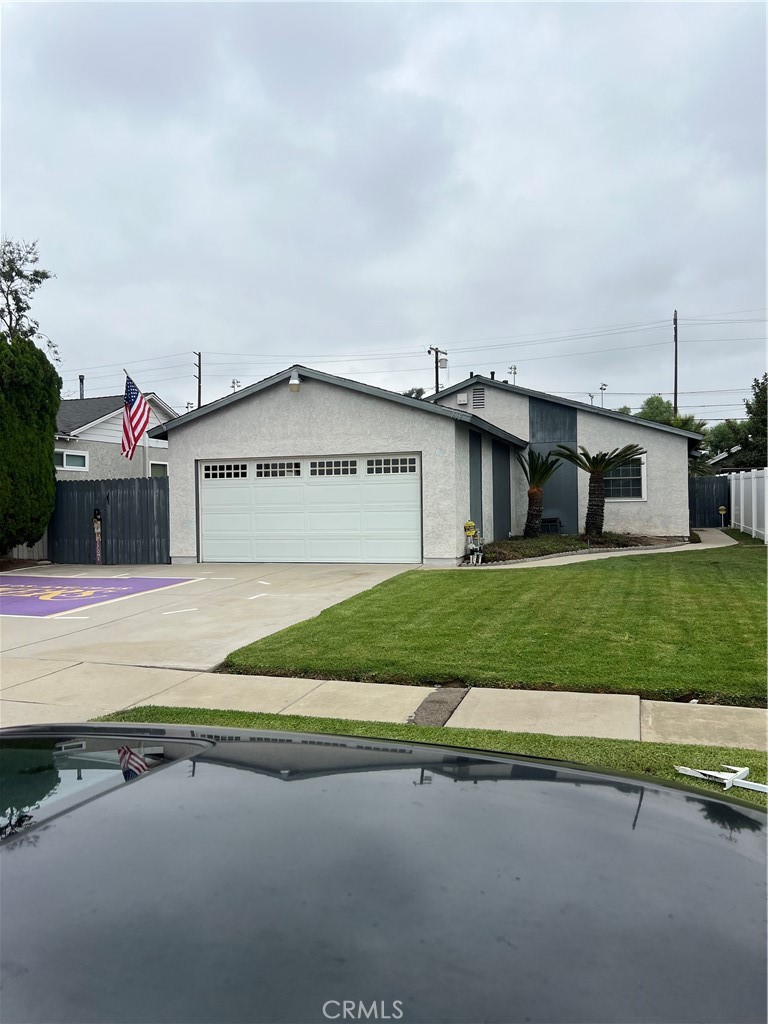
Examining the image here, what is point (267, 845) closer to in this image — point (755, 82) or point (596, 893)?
point (596, 893)

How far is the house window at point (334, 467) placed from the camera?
16.1m

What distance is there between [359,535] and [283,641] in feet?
26.4

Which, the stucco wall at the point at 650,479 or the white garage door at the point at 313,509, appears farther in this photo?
the stucco wall at the point at 650,479

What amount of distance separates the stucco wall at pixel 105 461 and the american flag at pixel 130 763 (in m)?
22.6

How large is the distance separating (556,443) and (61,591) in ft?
45.5

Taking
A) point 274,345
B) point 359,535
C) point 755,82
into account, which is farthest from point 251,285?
point 274,345

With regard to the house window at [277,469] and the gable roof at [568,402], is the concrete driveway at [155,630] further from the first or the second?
the gable roof at [568,402]

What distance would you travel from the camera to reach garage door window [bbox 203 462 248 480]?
16891 mm

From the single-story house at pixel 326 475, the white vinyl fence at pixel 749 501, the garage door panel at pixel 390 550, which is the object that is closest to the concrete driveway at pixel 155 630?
the garage door panel at pixel 390 550

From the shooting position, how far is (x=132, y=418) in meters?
17.1

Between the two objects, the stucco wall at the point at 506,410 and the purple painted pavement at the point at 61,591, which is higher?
the stucco wall at the point at 506,410

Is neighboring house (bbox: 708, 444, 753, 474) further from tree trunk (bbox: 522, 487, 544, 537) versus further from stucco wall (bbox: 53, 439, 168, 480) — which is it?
stucco wall (bbox: 53, 439, 168, 480)

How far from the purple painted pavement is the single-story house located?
9.70 feet

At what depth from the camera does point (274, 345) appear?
5162cm
